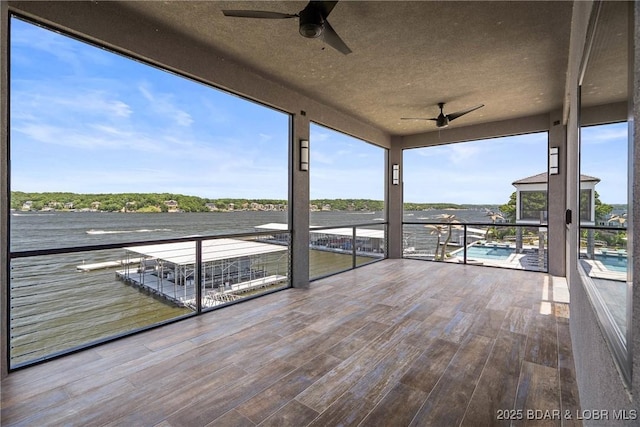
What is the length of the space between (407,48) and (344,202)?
3.59 meters

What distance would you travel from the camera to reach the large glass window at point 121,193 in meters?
2.43

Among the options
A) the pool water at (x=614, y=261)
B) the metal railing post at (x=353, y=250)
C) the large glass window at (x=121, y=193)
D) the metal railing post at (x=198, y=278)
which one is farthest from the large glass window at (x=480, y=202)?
the pool water at (x=614, y=261)

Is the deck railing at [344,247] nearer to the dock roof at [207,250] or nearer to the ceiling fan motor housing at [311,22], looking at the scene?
the dock roof at [207,250]

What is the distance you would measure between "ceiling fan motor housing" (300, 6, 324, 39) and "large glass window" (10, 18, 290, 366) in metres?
1.72

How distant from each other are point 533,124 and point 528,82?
1.84 metres

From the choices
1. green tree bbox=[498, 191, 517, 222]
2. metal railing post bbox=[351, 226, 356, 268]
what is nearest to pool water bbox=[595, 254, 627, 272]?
metal railing post bbox=[351, 226, 356, 268]

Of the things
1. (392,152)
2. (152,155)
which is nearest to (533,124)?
(392,152)

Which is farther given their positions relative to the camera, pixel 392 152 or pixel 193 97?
pixel 392 152

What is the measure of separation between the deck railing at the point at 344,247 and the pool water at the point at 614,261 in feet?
13.1

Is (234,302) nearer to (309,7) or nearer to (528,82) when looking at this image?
(309,7)

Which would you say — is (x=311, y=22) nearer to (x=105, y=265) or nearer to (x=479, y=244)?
(x=105, y=265)

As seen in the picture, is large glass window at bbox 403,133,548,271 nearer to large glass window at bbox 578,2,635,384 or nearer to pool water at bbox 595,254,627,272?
large glass window at bbox 578,2,635,384

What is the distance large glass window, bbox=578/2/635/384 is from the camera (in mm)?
789

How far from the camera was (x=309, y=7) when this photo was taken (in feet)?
7.44
